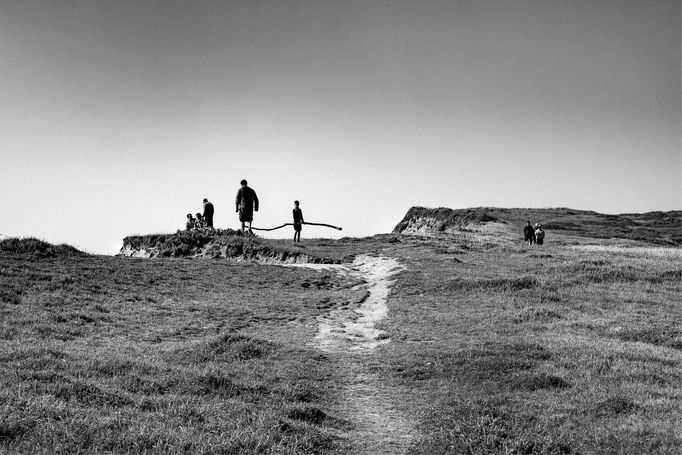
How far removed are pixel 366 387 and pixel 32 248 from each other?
66.1ft

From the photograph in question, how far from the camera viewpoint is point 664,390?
11.1 m

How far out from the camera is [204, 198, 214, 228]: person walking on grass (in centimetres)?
3906

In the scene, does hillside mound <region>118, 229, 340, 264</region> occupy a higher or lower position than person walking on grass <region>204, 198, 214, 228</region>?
lower

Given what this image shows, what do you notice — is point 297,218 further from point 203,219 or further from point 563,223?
point 563,223

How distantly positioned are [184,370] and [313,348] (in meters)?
4.27

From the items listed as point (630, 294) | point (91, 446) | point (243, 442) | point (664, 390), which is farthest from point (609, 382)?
point (630, 294)

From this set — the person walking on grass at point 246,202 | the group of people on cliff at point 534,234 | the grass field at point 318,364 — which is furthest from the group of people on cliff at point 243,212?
the group of people on cliff at point 534,234

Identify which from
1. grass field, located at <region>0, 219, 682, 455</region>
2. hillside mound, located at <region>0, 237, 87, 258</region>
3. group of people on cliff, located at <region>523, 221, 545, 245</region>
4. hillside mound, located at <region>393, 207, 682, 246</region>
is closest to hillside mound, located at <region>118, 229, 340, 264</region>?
grass field, located at <region>0, 219, 682, 455</region>

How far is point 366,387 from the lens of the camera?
1207 centimetres

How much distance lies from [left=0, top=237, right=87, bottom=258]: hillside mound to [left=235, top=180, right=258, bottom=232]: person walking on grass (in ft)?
39.9

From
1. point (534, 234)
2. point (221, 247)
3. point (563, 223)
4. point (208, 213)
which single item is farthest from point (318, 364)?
point (563, 223)

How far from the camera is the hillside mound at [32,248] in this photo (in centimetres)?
2469

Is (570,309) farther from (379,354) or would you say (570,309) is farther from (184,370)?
(184,370)

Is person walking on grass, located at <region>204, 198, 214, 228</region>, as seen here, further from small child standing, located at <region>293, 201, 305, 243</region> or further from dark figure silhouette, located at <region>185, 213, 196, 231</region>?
small child standing, located at <region>293, 201, 305, 243</region>
